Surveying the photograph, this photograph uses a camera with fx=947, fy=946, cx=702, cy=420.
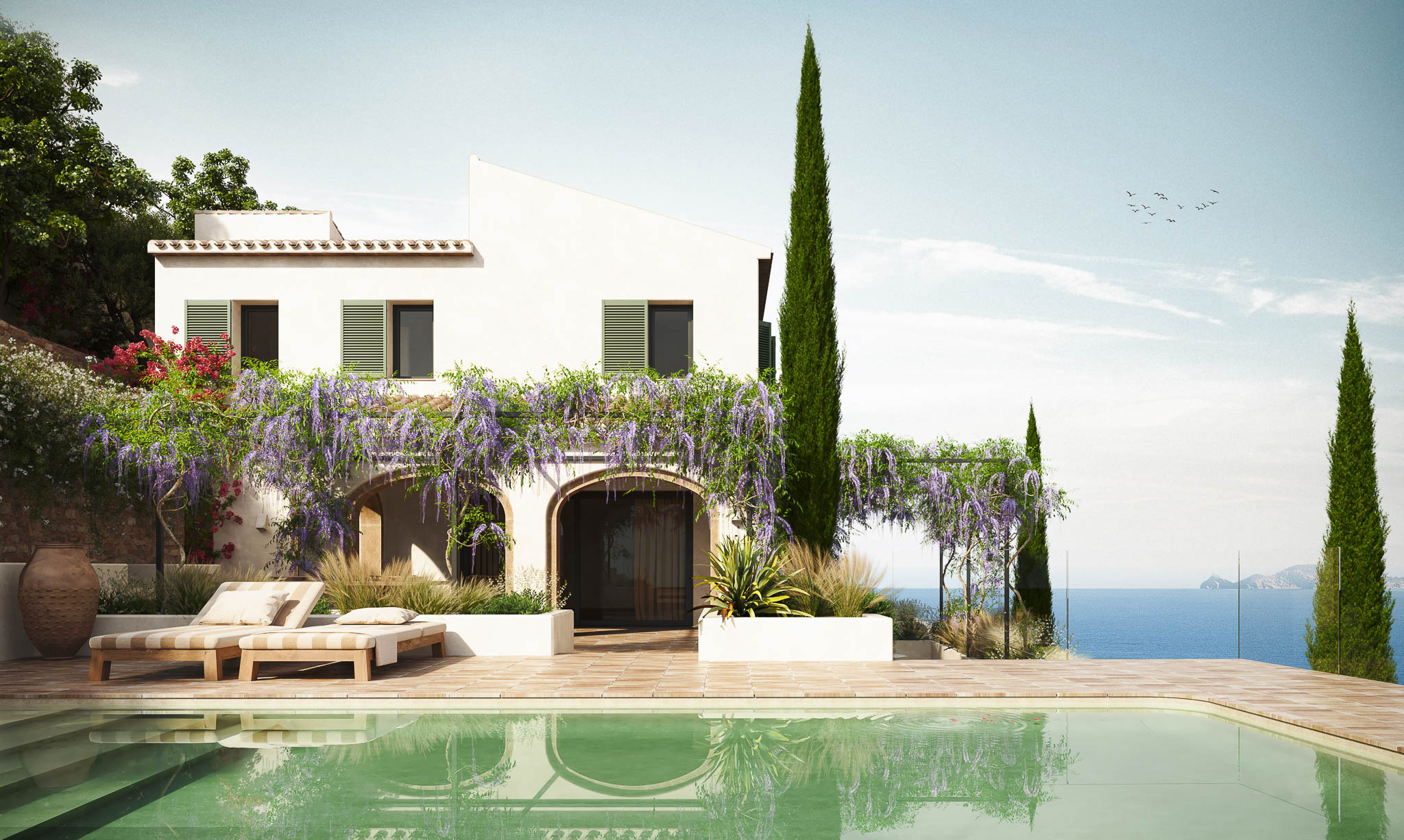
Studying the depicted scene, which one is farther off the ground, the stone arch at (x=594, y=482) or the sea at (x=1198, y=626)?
the stone arch at (x=594, y=482)

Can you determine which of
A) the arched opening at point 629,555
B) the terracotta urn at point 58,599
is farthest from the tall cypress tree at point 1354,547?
the terracotta urn at point 58,599

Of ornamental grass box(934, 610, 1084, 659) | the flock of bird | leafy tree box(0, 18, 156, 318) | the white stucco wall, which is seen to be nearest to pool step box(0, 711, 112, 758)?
the white stucco wall

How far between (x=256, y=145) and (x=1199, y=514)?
24.0 meters

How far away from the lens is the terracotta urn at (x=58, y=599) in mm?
10031

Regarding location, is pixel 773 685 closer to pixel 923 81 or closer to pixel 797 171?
pixel 797 171

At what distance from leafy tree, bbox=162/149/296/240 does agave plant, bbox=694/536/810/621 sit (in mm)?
16233

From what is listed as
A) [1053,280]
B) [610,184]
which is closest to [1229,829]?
[610,184]

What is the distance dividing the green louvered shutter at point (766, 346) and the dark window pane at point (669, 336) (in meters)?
1.79

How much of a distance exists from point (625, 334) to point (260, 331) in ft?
19.0

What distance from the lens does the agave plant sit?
397 inches

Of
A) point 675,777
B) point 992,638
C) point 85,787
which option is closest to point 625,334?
point 992,638

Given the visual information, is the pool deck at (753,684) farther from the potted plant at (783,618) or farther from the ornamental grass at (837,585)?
the ornamental grass at (837,585)

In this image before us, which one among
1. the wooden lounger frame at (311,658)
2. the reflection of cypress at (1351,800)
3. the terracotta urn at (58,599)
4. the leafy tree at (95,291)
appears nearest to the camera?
the reflection of cypress at (1351,800)

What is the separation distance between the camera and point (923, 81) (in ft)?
Result: 48.2
